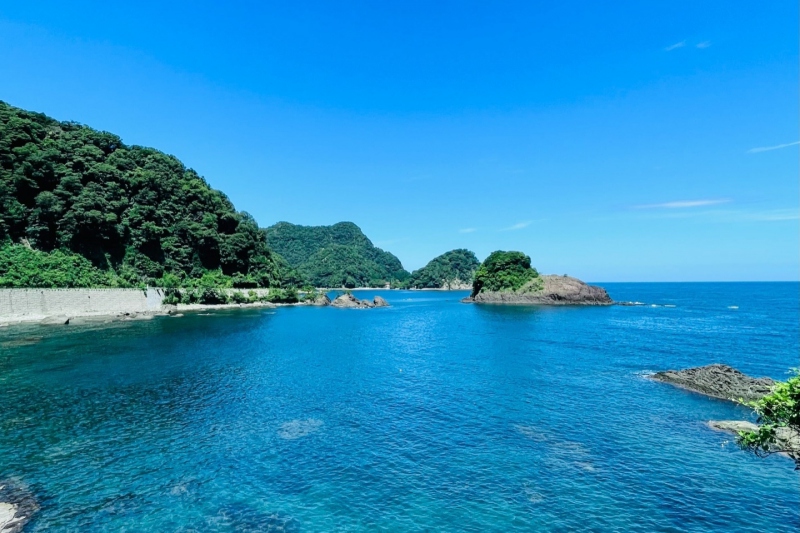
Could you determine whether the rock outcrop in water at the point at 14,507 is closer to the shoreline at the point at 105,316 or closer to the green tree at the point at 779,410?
the green tree at the point at 779,410

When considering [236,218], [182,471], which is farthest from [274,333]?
[236,218]

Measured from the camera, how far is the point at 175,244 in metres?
116

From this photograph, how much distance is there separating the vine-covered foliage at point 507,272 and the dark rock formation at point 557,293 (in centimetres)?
327

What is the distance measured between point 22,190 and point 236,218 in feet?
189

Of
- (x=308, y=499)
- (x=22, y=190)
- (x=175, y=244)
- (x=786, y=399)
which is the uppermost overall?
(x=22, y=190)

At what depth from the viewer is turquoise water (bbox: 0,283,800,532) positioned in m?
16.4

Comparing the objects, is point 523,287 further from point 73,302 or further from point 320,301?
point 73,302

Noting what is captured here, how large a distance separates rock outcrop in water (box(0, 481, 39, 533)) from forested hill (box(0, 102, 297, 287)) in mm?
73304

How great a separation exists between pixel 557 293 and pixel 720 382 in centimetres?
10134

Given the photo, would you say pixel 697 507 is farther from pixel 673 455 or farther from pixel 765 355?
pixel 765 355

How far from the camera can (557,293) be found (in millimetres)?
131500

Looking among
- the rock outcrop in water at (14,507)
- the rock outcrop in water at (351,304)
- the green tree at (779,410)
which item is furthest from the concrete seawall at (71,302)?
the green tree at (779,410)

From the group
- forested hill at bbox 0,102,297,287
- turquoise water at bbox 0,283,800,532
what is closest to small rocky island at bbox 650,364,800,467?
turquoise water at bbox 0,283,800,532

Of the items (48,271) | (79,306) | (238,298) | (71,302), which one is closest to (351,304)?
(238,298)
